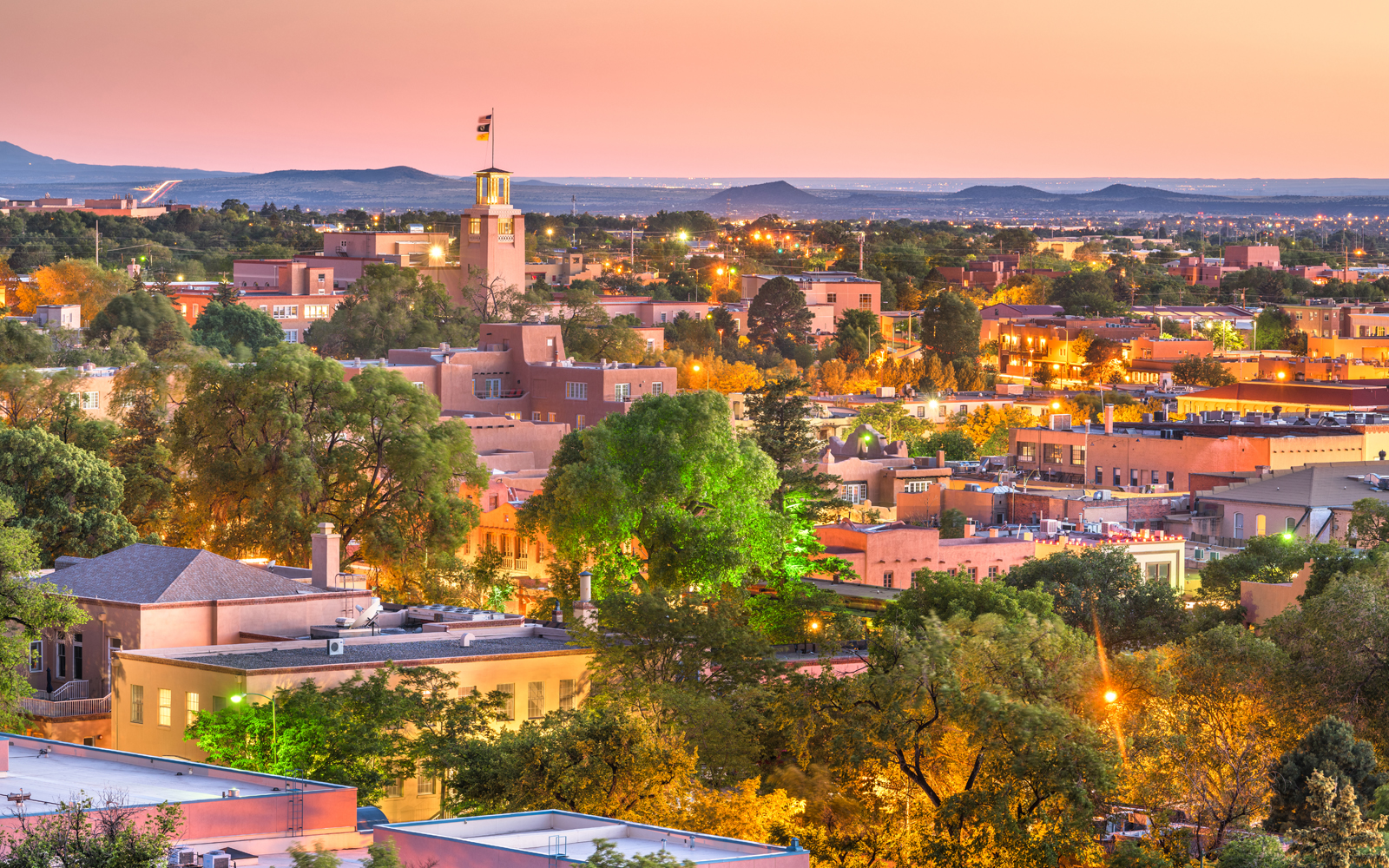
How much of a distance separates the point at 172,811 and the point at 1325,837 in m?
17.0

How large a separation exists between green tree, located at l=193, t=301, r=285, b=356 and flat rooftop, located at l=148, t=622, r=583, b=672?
83.7m

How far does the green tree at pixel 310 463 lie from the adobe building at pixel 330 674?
1396 cm

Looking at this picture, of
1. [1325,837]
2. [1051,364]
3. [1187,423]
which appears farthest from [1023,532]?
[1051,364]

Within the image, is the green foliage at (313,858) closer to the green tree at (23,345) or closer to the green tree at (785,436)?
the green tree at (785,436)

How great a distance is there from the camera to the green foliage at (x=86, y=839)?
23781mm

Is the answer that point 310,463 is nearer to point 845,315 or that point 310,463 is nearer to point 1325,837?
point 1325,837

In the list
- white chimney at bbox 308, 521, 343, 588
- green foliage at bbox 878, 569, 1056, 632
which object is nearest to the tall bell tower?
white chimney at bbox 308, 521, 343, 588

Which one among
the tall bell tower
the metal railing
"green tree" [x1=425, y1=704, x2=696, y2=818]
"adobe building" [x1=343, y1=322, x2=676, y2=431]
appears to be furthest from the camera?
Answer: the tall bell tower

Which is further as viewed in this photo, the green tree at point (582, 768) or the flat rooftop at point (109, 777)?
the green tree at point (582, 768)

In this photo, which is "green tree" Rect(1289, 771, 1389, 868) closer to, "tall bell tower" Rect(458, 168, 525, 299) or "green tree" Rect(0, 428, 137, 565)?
"green tree" Rect(0, 428, 137, 565)

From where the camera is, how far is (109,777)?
31984mm

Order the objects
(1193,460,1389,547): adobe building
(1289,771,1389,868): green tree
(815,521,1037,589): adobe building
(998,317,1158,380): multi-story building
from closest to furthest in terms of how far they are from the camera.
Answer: (1289,771,1389,868): green tree, (815,521,1037,589): adobe building, (1193,460,1389,547): adobe building, (998,317,1158,380): multi-story building

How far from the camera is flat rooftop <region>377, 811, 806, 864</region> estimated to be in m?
27.2

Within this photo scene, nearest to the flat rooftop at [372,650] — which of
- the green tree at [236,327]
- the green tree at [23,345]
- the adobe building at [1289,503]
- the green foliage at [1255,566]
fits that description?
the green foliage at [1255,566]
